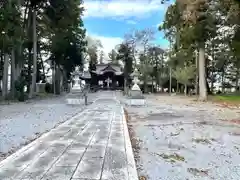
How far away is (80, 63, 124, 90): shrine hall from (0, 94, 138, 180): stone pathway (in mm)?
48864

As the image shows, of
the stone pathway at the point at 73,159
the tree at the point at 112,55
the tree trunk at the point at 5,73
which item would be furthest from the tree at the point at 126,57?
the stone pathway at the point at 73,159

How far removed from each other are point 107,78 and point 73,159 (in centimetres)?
5289

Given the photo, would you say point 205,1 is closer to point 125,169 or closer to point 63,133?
point 63,133

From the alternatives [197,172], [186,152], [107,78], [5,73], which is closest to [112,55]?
[107,78]

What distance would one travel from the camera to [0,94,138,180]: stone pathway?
469cm

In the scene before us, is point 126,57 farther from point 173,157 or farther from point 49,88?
point 173,157

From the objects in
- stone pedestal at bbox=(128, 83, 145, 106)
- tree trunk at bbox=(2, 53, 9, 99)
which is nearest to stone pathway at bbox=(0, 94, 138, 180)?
stone pedestal at bbox=(128, 83, 145, 106)

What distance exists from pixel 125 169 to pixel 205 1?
2100cm

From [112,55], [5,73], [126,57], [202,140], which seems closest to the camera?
[202,140]

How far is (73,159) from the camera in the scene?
5.58 metres

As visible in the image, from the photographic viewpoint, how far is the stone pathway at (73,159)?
15.4 ft

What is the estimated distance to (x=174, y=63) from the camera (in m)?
41.8

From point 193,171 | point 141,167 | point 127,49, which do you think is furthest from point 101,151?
point 127,49

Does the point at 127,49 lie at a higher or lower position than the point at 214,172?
higher
